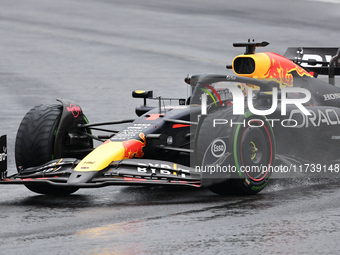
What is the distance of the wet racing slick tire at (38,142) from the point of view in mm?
7215

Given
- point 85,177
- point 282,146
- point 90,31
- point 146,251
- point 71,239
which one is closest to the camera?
point 146,251

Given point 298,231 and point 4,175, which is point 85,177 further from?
point 298,231

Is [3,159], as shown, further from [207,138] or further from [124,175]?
[207,138]

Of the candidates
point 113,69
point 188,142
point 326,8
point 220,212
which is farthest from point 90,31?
point 220,212

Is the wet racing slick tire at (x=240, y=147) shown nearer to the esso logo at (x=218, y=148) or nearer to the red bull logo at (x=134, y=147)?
the esso logo at (x=218, y=148)

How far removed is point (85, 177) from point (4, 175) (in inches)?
39.5

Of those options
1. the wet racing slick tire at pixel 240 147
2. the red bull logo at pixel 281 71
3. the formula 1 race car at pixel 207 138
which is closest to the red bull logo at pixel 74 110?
the formula 1 race car at pixel 207 138

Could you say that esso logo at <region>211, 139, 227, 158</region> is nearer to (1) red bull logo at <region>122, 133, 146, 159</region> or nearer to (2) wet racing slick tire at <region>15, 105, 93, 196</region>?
(1) red bull logo at <region>122, 133, 146, 159</region>

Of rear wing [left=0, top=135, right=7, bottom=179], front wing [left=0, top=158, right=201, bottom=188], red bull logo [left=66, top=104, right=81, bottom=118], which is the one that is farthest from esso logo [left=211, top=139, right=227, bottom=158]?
rear wing [left=0, top=135, right=7, bottom=179]

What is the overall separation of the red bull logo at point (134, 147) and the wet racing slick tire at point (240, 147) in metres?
0.62

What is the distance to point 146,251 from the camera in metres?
4.77

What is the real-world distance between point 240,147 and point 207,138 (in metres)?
0.35

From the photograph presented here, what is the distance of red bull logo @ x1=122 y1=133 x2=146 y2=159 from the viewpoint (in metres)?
6.78

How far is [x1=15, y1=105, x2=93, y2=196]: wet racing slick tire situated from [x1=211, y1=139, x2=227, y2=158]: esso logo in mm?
1663
